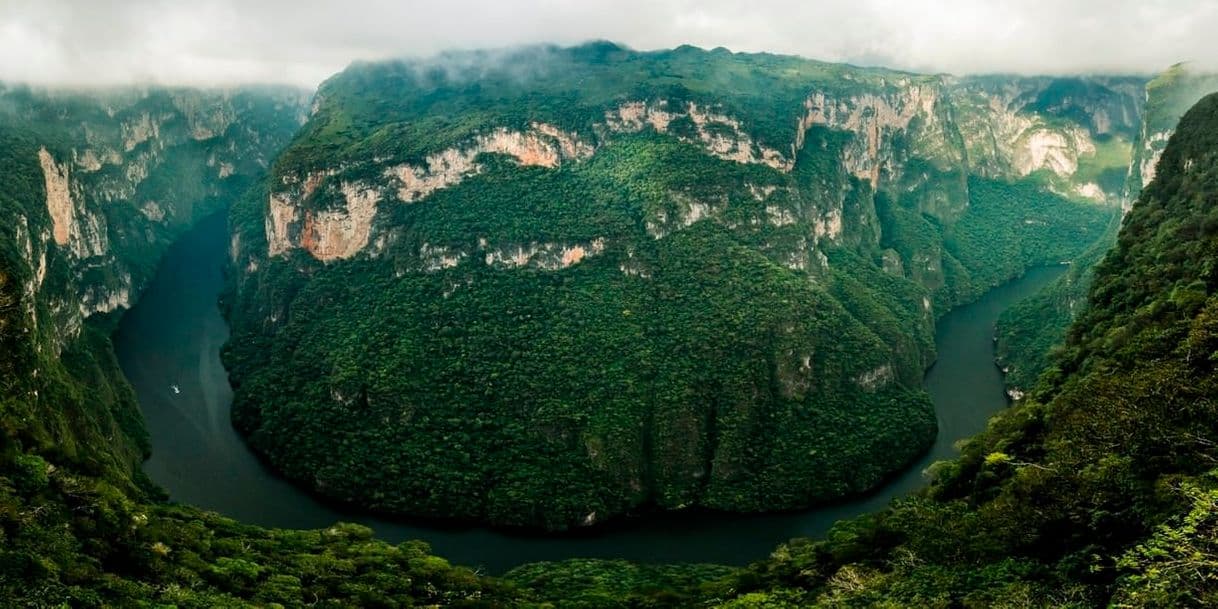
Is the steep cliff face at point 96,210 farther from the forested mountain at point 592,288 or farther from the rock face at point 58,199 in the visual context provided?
the forested mountain at point 592,288

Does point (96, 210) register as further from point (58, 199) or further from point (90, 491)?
point (90, 491)

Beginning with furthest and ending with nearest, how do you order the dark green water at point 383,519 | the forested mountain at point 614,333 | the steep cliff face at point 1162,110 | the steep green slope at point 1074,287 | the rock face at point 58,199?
the steep cliff face at point 1162,110
the rock face at point 58,199
the steep green slope at point 1074,287
the dark green water at point 383,519
the forested mountain at point 614,333

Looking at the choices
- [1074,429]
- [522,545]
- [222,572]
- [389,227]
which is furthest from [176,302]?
[1074,429]

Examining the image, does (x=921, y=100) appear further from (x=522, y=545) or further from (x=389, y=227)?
(x=522, y=545)

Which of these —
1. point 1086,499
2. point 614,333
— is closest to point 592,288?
point 614,333

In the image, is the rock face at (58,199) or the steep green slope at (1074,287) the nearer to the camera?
the steep green slope at (1074,287)

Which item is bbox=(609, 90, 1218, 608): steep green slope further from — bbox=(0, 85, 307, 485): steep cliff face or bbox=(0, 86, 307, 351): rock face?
bbox=(0, 86, 307, 351): rock face

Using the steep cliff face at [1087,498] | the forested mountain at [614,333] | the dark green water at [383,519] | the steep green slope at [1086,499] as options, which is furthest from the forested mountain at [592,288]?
the steep cliff face at [1087,498]
